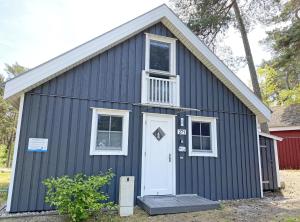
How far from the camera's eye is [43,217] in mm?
5117

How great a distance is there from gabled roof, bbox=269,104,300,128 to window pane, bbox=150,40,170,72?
12.1 metres

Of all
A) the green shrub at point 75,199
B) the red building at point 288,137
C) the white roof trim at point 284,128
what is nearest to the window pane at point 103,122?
the green shrub at point 75,199

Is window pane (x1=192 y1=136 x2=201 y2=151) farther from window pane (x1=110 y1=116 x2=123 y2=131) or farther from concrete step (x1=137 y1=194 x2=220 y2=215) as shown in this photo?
window pane (x1=110 y1=116 x2=123 y2=131)

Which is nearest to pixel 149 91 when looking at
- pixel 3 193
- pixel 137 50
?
pixel 137 50

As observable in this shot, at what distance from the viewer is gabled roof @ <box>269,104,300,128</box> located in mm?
15810

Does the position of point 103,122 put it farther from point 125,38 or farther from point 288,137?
point 288,137

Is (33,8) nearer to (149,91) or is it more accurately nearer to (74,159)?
(149,91)

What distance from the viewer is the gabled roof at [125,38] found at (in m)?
5.43

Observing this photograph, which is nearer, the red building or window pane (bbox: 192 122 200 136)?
window pane (bbox: 192 122 200 136)

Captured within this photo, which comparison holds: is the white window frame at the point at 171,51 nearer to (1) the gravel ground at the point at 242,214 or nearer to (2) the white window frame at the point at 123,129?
(2) the white window frame at the point at 123,129

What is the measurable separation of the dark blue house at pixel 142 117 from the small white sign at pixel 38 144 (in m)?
0.02

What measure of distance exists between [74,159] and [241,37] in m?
11.1

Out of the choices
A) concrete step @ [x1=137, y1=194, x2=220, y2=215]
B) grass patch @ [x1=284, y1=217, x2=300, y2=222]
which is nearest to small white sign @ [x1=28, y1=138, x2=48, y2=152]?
concrete step @ [x1=137, y1=194, x2=220, y2=215]

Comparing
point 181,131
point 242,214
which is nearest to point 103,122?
point 181,131
